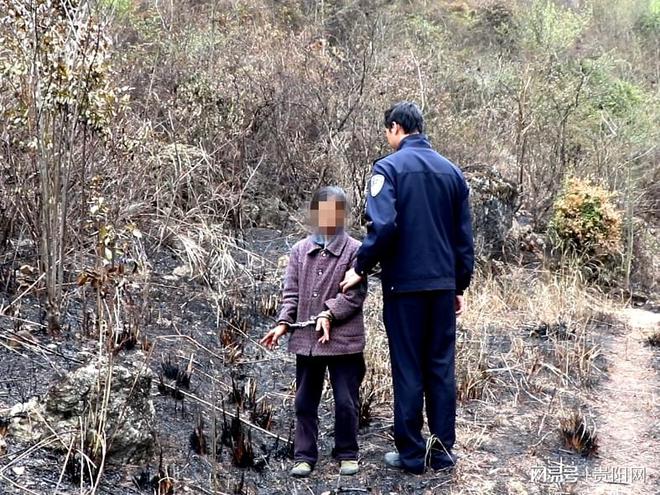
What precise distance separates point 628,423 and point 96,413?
3.64 meters

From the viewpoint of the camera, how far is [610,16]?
21.2 meters

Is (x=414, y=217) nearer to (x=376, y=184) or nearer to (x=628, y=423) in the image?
(x=376, y=184)

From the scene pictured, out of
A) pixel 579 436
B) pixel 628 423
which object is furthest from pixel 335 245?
pixel 628 423

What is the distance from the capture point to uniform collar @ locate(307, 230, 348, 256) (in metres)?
4.10

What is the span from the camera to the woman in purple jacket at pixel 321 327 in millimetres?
4016

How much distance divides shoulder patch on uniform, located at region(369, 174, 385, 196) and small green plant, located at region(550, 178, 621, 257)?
634 centimetres

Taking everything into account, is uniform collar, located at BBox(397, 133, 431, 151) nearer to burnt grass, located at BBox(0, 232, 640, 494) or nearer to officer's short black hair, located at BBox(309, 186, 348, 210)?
officer's short black hair, located at BBox(309, 186, 348, 210)

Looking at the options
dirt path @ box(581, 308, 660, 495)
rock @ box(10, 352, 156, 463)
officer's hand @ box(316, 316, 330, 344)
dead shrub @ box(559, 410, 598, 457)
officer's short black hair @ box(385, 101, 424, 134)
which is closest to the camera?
rock @ box(10, 352, 156, 463)

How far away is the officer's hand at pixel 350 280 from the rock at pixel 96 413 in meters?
1.11

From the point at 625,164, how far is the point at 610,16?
11307 mm

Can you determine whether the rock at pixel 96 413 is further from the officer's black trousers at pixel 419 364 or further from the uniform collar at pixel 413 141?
the uniform collar at pixel 413 141

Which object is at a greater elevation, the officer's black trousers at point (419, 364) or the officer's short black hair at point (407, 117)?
the officer's short black hair at point (407, 117)

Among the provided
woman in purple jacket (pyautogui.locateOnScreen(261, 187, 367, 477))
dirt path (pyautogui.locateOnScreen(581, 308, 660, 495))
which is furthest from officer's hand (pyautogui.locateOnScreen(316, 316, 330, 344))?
dirt path (pyautogui.locateOnScreen(581, 308, 660, 495))

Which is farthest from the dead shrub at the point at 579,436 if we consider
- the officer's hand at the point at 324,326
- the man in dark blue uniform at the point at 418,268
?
the officer's hand at the point at 324,326
